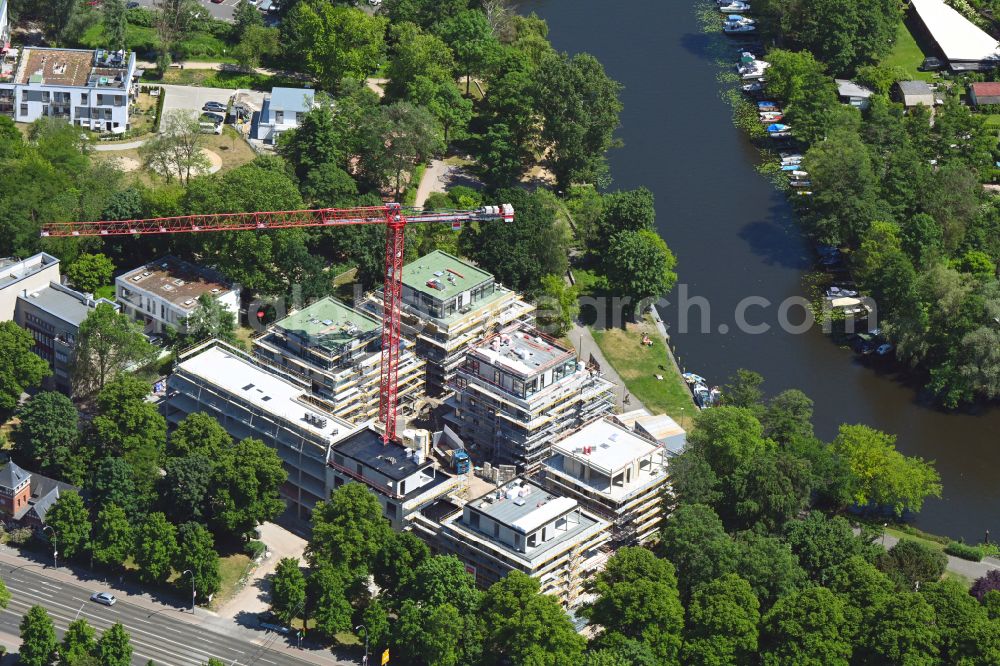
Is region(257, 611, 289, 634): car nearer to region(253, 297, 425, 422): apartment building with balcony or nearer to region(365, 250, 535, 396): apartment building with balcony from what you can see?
region(253, 297, 425, 422): apartment building with balcony

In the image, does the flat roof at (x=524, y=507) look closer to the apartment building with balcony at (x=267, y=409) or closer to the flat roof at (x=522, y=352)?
the flat roof at (x=522, y=352)

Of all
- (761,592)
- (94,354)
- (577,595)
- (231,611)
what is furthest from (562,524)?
(94,354)

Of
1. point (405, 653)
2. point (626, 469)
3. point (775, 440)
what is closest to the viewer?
point (405, 653)

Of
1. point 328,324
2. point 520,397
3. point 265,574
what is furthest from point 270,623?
point 328,324

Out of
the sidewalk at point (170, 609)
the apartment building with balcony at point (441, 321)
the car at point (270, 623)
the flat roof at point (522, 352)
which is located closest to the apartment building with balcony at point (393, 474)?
the flat roof at point (522, 352)

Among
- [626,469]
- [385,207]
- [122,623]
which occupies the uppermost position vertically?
[385,207]

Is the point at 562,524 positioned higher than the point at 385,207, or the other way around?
the point at 385,207

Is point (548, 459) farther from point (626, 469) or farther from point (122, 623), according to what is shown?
point (122, 623)

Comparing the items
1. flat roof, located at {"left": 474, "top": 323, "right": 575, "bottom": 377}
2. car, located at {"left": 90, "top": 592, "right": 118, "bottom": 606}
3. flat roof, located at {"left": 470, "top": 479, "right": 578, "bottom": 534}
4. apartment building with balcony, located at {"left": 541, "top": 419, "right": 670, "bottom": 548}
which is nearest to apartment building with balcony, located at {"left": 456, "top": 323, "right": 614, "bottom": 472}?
flat roof, located at {"left": 474, "top": 323, "right": 575, "bottom": 377}
